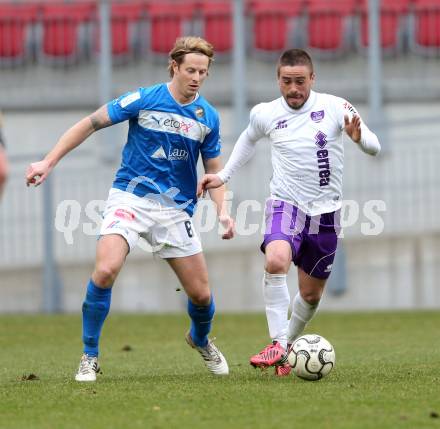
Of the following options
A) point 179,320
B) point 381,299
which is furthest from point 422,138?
point 179,320

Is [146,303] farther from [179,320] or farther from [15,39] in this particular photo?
[15,39]

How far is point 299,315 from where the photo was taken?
8.75 meters

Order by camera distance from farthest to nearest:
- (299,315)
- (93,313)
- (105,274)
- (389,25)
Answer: (389,25)
(299,315)
(93,313)
(105,274)

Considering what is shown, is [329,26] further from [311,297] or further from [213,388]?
[213,388]

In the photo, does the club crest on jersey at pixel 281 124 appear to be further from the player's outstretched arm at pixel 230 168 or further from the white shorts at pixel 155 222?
the white shorts at pixel 155 222

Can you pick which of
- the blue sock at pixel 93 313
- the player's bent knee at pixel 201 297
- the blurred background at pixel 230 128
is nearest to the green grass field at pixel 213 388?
the blue sock at pixel 93 313

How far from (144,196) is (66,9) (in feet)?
38.2

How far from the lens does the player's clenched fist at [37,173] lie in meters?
7.38

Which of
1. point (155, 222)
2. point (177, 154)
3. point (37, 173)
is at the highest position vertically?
point (177, 154)

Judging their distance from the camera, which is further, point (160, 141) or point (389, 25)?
point (389, 25)

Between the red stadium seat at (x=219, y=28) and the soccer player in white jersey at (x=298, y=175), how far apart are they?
33.5ft

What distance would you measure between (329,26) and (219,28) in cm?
168

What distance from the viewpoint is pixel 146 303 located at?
17219mm

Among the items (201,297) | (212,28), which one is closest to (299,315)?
(201,297)
